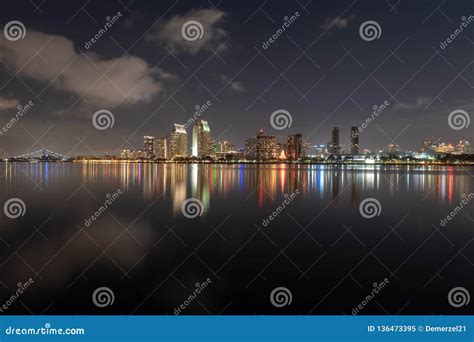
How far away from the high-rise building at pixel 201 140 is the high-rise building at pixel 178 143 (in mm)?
6005

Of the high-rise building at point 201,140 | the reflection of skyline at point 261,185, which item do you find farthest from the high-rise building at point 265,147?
the reflection of skyline at point 261,185

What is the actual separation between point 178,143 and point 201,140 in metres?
11.8

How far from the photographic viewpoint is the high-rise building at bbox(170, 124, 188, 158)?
144 metres

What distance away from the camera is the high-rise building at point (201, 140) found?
457 ft

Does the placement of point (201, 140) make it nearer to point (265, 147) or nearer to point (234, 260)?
point (265, 147)

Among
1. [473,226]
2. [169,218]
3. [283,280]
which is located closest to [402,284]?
[283,280]

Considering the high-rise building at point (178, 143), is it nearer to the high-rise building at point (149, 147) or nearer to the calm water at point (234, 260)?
the high-rise building at point (149, 147)

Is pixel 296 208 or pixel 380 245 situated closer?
pixel 380 245

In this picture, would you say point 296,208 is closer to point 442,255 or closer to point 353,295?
point 442,255

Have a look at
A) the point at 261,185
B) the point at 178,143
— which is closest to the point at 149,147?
the point at 178,143

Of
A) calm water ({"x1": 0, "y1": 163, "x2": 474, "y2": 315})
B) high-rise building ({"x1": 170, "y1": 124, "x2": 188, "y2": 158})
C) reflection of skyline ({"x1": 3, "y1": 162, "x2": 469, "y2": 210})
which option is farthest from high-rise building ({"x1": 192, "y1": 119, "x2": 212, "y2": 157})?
calm water ({"x1": 0, "y1": 163, "x2": 474, "y2": 315})

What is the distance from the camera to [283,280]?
7.49 metres

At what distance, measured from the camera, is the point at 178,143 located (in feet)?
488

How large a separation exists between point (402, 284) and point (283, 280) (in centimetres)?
232
